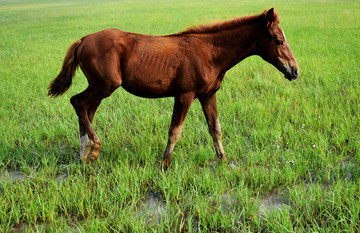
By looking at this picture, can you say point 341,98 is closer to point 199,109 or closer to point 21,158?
point 199,109

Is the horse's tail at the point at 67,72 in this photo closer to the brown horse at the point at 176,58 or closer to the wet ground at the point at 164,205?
the brown horse at the point at 176,58

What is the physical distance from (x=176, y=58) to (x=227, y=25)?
715 millimetres

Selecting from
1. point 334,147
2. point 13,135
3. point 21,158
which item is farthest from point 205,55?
point 13,135

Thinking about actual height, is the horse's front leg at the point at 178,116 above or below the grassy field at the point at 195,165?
above

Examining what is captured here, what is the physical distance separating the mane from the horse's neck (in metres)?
0.06

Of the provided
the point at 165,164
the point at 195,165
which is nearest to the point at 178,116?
the point at 165,164

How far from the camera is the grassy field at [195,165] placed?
2.66m

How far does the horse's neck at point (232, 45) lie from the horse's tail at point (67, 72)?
1549 mm

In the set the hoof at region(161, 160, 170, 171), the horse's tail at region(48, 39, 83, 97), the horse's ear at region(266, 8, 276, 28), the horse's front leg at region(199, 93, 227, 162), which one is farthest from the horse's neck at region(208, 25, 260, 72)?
the horse's tail at region(48, 39, 83, 97)

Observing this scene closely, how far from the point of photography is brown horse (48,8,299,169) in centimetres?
325

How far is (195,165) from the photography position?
12.0 feet

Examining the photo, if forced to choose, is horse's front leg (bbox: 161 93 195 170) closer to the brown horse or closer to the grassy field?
the brown horse

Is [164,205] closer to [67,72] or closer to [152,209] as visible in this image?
[152,209]

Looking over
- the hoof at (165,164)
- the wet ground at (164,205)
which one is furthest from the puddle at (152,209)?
the hoof at (165,164)
